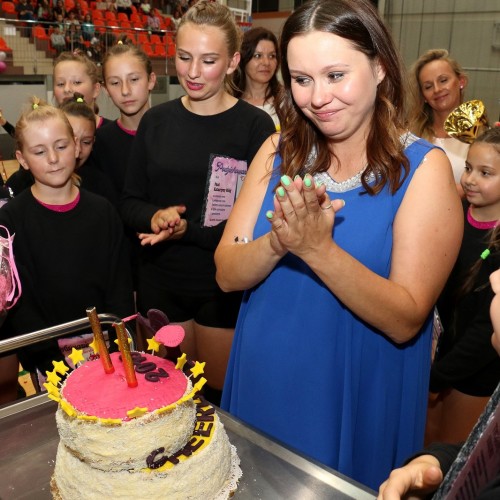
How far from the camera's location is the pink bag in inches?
67.3

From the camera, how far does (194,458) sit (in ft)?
3.43

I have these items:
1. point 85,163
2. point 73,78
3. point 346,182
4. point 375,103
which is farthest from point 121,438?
point 73,78


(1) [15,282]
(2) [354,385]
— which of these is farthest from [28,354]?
(2) [354,385]

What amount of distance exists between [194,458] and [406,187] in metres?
0.69

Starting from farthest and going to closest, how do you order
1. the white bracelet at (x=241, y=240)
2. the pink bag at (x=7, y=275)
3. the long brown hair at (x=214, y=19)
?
the long brown hair at (x=214, y=19)
the pink bag at (x=7, y=275)
the white bracelet at (x=241, y=240)

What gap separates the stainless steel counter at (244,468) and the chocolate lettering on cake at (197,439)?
12cm

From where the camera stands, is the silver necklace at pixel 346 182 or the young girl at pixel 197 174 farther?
the young girl at pixel 197 174

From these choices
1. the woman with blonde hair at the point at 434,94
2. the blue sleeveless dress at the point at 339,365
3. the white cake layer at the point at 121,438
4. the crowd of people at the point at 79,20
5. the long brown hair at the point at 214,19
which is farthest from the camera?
the crowd of people at the point at 79,20

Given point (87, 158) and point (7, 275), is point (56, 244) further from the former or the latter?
point (87, 158)

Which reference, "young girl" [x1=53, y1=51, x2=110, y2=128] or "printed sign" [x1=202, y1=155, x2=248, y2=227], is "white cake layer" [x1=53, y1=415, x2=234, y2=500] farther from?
"young girl" [x1=53, y1=51, x2=110, y2=128]

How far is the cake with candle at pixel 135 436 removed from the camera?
0.97m

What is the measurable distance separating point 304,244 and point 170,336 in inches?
12.3

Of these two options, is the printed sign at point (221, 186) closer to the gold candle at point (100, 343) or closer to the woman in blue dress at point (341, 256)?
the woman in blue dress at point (341, 256)

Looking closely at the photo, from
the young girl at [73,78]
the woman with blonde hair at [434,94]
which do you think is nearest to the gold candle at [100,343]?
the young girl at [73,78]
